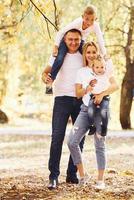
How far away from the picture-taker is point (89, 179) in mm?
7426

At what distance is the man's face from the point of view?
21.6ft

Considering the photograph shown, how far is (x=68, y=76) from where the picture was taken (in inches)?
261

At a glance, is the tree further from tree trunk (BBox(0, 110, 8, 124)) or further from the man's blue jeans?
the man's blue jeans

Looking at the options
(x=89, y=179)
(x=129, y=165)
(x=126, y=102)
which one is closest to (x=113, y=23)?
(x=126, y=102)

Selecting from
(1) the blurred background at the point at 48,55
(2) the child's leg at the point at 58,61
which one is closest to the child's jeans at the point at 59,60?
(2) the child's leg at the point at 58,61

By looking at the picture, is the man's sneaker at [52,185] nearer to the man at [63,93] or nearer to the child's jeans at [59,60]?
the man at [63,93]

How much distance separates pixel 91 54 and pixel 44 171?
300 cm

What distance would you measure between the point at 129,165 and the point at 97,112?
376cm

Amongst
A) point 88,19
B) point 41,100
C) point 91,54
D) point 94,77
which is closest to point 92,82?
point 94,77

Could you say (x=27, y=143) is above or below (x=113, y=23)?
below

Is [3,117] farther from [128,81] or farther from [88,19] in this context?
[88,19]

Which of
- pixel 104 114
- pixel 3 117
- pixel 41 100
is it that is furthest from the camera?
pixel 41 100

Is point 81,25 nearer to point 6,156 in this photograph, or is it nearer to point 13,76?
point 6,156

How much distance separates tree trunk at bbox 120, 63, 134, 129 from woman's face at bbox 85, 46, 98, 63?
14.8 metres
